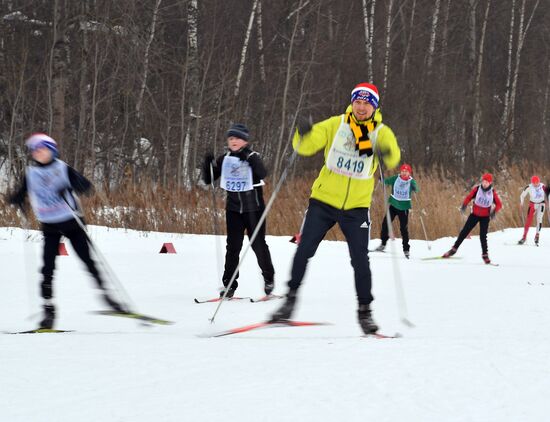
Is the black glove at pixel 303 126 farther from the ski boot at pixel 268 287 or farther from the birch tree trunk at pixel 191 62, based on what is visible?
the birch tree trunk at pixel 191 62

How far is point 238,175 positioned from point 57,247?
208 cm

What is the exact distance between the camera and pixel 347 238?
17.3 feet

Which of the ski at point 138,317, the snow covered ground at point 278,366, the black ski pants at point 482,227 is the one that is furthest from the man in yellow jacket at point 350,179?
the black ski pants at point 482,227

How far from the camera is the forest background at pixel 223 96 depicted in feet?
55.6

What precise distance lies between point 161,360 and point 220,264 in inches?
247

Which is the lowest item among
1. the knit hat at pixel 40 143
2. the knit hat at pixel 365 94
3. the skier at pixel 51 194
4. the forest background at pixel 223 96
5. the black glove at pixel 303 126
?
the skier at pixel 51 194

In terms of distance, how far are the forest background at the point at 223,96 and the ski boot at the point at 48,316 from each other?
317 inches

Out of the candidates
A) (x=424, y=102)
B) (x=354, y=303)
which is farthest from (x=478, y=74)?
(x=354, y=303)

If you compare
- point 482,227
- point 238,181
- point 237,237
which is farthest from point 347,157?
point 482,227

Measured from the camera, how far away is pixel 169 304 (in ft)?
23.4

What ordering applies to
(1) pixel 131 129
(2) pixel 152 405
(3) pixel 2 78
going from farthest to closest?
(1) pixel 131 129 → (3) pixel 2 78 → (2) pixel 152 405

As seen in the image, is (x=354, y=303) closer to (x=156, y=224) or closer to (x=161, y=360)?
(x=161, y=360)

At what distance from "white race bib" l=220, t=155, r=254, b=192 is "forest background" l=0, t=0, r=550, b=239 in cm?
687

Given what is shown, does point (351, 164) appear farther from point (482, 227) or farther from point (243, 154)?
point (482, 227)
